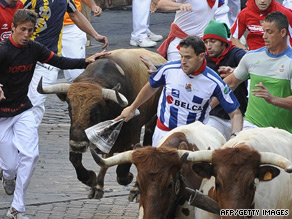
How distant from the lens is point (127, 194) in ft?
37.0

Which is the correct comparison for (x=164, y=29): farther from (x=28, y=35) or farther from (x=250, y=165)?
(x=250, y=165)

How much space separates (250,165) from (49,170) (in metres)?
5.11

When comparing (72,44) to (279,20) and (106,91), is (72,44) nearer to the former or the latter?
(106,91)

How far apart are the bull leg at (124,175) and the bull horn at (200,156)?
3220mm

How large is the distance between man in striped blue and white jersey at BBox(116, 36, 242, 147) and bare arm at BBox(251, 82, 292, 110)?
1.29 ft

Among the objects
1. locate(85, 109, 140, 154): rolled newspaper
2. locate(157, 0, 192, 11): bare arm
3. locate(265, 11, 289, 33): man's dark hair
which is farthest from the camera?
locate(157, 0, 192, 11): bare arm

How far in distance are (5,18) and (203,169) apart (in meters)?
4.24

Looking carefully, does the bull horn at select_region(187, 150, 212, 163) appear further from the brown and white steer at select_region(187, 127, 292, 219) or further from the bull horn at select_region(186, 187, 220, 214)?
the bull horn at select_region(186, 187, 220, 214)

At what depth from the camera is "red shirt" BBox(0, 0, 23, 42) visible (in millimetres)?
11016

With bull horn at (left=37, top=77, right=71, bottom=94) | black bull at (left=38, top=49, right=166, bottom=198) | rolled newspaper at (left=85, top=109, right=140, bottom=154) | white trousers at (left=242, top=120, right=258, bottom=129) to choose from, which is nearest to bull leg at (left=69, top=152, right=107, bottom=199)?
black bull at (left=38, top=49, right=166, bottom=198)

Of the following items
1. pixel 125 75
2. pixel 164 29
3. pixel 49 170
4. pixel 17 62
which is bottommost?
pixel 164 29

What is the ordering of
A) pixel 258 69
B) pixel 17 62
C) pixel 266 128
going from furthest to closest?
1. pixel 17 62
2. pixel 258 69
3. pixel 266 128

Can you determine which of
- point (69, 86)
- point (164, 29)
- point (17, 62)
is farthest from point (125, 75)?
point (164, 29)

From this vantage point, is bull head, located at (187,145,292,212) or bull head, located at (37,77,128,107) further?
bull head, located at (37,77,128,107)
